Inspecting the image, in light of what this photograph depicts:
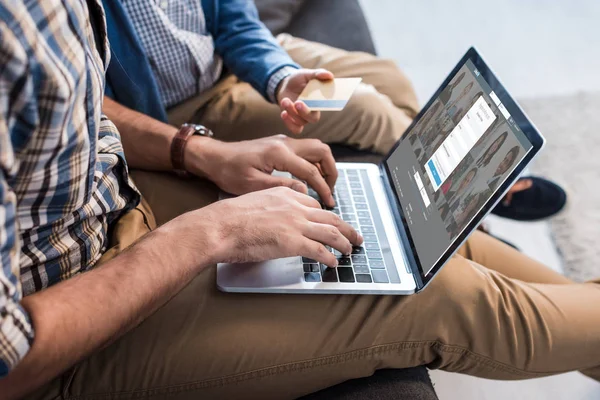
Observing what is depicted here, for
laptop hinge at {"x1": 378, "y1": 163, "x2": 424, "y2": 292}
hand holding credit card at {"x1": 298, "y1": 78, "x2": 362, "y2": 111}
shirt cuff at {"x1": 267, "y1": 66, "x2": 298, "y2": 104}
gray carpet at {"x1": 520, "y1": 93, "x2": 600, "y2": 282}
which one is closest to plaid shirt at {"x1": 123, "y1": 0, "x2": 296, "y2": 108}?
shirt cuff at {"x1": 267, "y1": 66, "x2": 298, "y2": 104}

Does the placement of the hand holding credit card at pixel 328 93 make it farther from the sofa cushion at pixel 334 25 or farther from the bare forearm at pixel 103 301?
the sofa cushion at pixel 334 25

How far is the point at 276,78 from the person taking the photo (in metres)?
1.14

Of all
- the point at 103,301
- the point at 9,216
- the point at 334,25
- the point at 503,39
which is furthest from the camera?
the point at 503,39

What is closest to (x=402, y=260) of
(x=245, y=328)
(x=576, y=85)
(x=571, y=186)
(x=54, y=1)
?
(x=245, y=328)

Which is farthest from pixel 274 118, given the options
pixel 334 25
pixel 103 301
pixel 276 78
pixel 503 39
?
pixel 503 39

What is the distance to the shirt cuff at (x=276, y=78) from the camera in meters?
1.14

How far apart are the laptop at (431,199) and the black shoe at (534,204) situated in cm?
76

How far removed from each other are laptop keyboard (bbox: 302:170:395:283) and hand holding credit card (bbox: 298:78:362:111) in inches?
5.5

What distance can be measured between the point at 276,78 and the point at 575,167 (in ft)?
3.89

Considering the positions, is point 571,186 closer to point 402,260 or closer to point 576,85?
point 576,85

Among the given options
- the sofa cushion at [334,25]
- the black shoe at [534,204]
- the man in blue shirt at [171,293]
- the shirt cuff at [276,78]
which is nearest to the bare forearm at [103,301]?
the man in blue shirt at [171,293]

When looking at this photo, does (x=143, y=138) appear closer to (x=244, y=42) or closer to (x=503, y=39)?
(x=244, y=42)

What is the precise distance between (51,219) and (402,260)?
1.57 feet

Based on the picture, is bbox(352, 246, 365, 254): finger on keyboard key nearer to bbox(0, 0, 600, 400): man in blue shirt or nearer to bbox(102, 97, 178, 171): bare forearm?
bbox(0, 0, 600, 400): man in blue shirt
